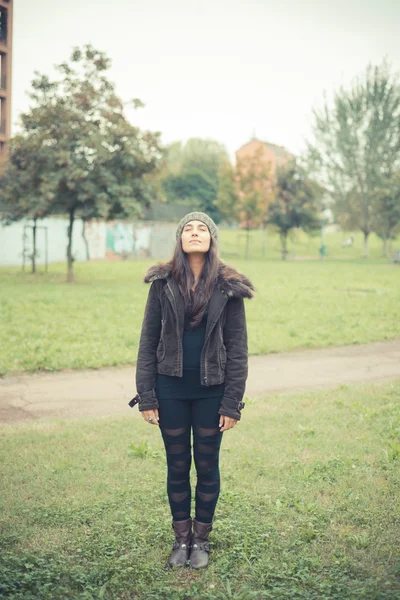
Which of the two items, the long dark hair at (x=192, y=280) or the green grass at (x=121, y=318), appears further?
the green grass at (x=121, y=318)

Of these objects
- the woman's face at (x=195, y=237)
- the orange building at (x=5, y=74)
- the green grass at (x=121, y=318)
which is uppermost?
the orange building at (x=5, y=74)

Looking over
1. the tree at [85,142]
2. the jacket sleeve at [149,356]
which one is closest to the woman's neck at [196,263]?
the jacket sleeve at [149,356]

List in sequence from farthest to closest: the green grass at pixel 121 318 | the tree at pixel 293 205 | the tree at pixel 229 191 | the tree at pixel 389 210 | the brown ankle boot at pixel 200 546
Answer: the tree at pixel 389 210 < the tree at pixel 293 205 < the tree at pixel 229 191 < the green grass at pixel 121 318 < the brown ankle boot at pixel 200 546

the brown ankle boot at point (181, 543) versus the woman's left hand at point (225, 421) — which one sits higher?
the woman's left hand at point (225, 421)

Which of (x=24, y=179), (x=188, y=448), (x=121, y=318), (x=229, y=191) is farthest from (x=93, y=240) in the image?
(x=188, y=448)

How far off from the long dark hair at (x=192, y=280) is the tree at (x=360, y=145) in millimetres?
45655

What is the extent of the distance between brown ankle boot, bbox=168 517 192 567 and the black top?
0.84 metres

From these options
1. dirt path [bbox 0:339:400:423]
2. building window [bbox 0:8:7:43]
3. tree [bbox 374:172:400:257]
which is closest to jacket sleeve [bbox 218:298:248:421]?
building window [bbox 0:8:7:43]

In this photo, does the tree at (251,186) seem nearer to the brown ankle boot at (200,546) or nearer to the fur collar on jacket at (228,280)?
the fur collar on jacket at (228,280)

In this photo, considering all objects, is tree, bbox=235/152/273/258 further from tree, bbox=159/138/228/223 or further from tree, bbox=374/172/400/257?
tree, bbox=159/138/228/223

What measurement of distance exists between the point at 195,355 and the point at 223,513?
1.44 m

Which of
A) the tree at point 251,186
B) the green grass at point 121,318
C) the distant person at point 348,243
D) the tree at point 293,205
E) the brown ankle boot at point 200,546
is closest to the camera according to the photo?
the brown ankle boot at point 200,546

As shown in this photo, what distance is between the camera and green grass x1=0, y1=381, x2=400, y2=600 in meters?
3.45

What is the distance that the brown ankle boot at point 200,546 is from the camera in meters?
3.67
